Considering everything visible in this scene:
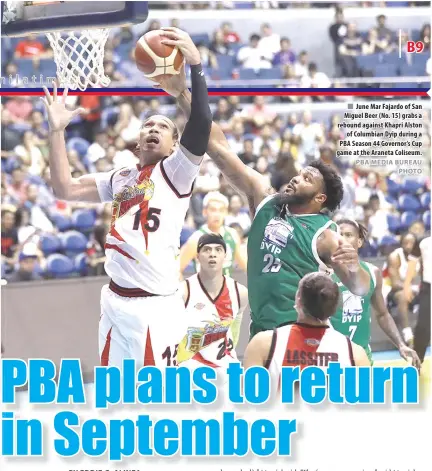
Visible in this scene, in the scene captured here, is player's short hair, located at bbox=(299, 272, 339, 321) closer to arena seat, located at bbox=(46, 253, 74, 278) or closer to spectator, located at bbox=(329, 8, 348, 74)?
arena seat, located at bbox=(46, 253, 74, 278)

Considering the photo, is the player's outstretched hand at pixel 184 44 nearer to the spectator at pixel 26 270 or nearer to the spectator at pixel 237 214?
the spectator at pixel 26 270

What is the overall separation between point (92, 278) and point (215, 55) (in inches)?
195

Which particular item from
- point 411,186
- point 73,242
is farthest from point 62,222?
point 411,186

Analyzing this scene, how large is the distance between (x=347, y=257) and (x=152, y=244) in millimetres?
1201

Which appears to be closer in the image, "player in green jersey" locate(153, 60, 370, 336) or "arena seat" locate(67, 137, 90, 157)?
"player in green jersey" locate(153, 60, 370, 336)

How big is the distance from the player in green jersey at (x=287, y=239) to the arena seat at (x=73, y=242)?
4.39 meters

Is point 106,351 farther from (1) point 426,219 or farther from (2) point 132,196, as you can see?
(1) point 426,219

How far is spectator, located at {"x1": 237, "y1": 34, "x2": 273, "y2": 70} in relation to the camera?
14.4 m

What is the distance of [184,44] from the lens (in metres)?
6.09

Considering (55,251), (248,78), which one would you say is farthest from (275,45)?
(55,251)

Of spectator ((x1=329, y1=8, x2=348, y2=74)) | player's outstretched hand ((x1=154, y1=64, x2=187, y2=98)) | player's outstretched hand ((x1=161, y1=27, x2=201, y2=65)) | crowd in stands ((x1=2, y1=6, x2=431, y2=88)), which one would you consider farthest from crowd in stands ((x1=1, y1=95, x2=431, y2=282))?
player's outstretched hand ((x1=161, y1=27, x2=201, y2=65))

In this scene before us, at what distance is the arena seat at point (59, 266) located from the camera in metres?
10.3

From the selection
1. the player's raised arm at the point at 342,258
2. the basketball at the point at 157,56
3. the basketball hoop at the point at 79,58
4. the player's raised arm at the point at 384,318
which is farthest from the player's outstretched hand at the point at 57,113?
the player's raised arm at the point at 384,318

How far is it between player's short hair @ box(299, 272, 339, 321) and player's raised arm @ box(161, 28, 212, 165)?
119cm
